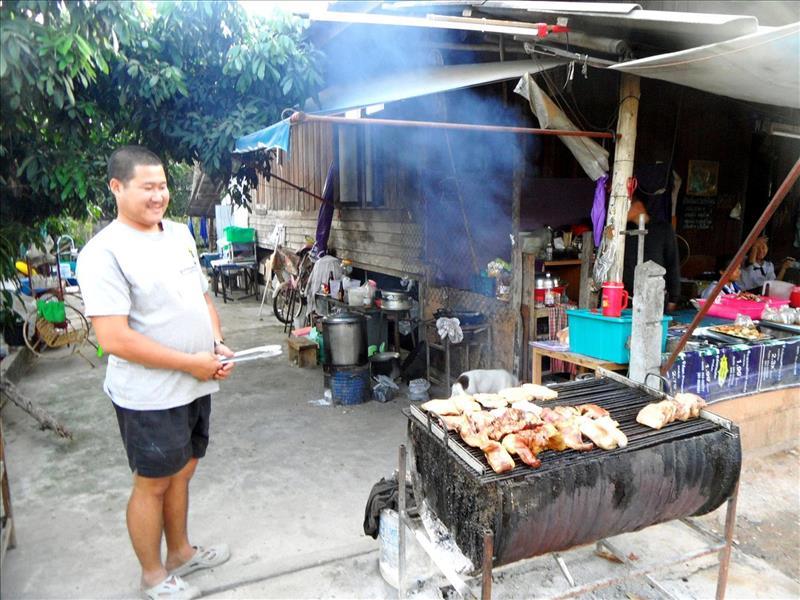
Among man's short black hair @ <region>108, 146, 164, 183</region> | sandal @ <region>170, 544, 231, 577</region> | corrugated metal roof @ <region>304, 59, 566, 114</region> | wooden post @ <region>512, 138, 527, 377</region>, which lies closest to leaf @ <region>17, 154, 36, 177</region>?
corrugated metal roof @ <region>304, 59, 566, 114</region>

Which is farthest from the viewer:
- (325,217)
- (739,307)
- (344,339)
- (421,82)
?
(325,217)

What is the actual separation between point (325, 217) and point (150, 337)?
291 inches

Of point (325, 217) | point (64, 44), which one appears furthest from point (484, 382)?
point (325, 217)

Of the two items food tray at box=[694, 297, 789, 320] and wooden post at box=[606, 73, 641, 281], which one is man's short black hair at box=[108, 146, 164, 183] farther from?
food tray at box=[694, 297, 789, 320]

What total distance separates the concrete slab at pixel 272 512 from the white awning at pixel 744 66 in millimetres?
3097

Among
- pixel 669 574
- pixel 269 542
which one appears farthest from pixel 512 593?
pixel 269 542

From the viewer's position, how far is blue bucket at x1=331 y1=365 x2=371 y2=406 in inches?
259

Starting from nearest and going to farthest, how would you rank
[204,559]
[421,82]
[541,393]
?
[541,393]
[204,559]
[421,82]

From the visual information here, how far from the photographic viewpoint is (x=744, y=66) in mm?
3373

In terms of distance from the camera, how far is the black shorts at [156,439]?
2.90 meters

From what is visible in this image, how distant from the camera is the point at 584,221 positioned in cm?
656

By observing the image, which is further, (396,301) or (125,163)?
(396,301)

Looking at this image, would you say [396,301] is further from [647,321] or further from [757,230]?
[757,230]

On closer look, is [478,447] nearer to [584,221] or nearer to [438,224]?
[584,221]
